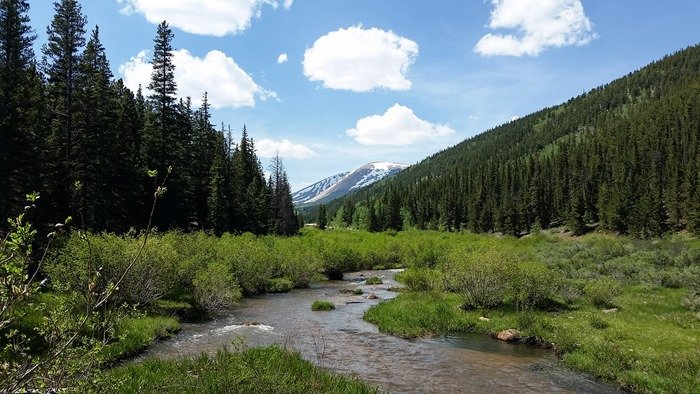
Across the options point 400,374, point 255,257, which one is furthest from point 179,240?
point 400,374

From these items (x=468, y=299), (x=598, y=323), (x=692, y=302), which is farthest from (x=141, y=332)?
(x=692, y=302)

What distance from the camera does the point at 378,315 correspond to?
28.6 meters

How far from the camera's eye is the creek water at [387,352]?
1709 cm

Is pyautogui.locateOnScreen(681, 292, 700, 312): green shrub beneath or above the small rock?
above

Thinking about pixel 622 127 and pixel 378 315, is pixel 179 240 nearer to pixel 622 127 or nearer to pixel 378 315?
pixel 378 315

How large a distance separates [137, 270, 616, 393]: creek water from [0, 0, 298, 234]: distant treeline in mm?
14063

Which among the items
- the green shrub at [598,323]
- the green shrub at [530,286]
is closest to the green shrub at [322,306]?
the green shrub at [530,286]

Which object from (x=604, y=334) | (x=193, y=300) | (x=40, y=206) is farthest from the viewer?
(x=40, y=206)

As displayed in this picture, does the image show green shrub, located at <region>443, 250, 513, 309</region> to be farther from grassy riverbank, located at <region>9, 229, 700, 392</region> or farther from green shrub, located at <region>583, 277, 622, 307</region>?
green shrub, located at <region>583, 277, 622, 307</region>

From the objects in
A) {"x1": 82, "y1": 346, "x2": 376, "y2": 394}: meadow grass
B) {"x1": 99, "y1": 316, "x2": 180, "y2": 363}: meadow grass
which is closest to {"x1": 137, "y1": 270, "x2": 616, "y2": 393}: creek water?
{"x1": 99, "y1": 316, "x2": 180, "y2": 363}: meadow grass

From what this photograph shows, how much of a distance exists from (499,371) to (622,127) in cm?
17152

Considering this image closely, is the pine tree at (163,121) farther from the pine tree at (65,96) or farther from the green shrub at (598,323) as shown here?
the green shrub at (598,323)

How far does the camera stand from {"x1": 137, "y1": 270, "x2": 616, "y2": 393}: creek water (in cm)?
1709

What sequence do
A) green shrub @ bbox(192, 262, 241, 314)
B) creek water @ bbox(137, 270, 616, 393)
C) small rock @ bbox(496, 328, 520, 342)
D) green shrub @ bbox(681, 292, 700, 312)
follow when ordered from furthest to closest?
green shrub @ bbox(192, 262, 241, 314)
green shrub @ bbox(681, 292, 700, 312)
small rock @ bbox(496, 328, 520, 342)
creek water @ bbox(137, 270, 616, 393)
